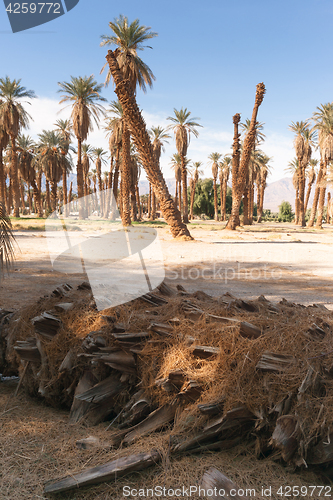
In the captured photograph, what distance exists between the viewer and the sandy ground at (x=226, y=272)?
270 inches

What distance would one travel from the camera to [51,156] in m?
42.0

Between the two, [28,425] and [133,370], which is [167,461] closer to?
[133,370]

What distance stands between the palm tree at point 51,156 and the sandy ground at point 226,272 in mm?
30246

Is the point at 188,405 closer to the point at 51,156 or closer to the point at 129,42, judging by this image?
the point at 129,42

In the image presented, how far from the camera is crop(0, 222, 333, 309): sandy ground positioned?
6.86 m

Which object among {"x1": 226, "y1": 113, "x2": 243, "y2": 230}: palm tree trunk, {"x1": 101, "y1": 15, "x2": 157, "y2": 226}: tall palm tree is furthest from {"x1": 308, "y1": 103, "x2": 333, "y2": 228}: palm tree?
{"x1": 101, "y1": 15, "x2": 157, "y2": 226}: tall palm tree

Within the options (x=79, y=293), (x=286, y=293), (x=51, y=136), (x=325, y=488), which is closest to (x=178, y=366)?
(x=325, y=488)

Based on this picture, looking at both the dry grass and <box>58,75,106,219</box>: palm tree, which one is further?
<box>58,75,106,219</box>: palm tree

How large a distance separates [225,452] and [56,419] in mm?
1312

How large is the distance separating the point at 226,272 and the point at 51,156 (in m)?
38.1

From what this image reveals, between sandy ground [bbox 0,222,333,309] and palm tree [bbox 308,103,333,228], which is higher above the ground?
palm tree [bbox 308,103,333,228]

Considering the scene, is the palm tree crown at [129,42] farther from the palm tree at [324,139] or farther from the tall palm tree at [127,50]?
the palm tree at [324,139]

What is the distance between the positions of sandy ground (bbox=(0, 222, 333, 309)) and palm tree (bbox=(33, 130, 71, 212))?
30246 millimetres

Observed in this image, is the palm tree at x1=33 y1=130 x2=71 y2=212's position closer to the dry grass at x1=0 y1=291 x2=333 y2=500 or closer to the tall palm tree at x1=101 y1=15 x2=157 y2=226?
the tall palm tree at x1=101 y1=15 x2=157 y2=226
